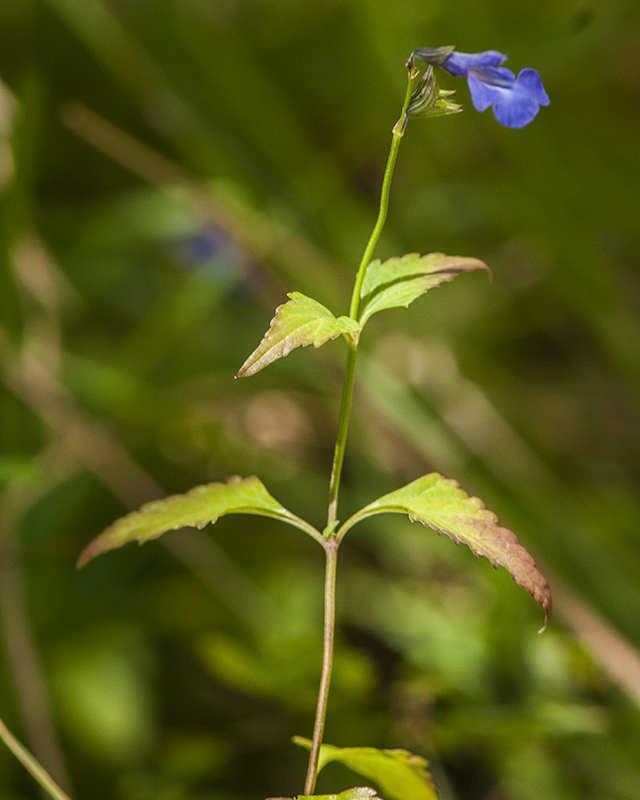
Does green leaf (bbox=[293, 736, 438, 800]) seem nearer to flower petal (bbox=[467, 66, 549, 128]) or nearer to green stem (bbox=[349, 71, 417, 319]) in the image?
green stem (bbox=[349, 71, 417, 319])

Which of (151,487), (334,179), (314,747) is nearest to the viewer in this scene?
(314,747)

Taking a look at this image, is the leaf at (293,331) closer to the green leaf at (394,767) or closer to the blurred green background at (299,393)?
the green leaf at (394,767)

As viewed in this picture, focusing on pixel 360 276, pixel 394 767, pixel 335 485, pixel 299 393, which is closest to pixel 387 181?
pixel 360 276

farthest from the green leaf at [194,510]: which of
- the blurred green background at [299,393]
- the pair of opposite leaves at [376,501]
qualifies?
the blurred green background at [299,393]

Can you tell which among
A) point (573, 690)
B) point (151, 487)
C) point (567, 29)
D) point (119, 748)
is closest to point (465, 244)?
point (567, 29)

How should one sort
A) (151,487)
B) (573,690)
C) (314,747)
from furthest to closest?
1. (151,487)
2. (573,690)
3. (314,747)

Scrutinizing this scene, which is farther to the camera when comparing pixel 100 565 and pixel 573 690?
pixel 100 565

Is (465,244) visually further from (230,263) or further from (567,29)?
(230,263)
